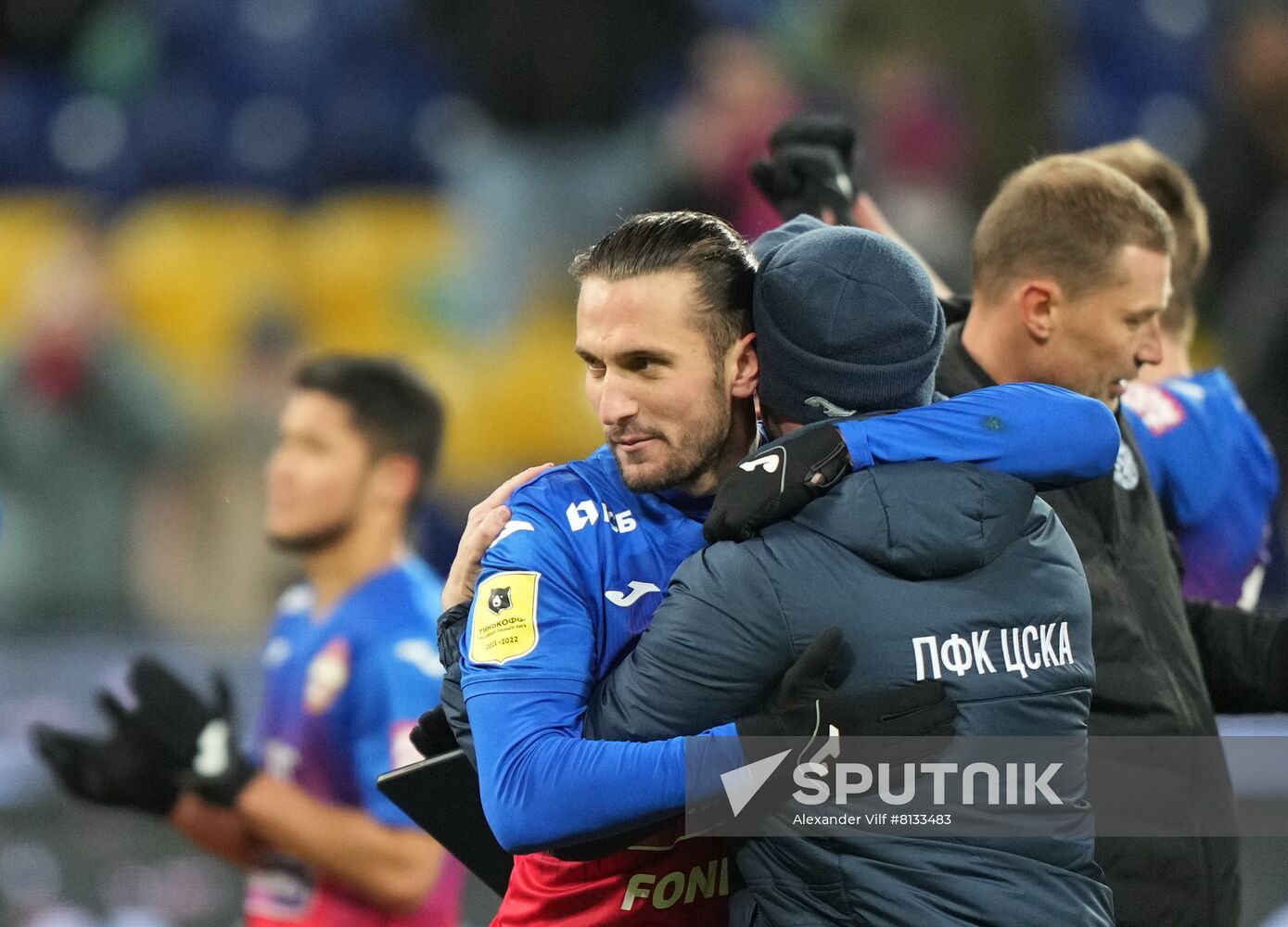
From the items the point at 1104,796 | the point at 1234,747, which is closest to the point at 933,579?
the point at 1104,796

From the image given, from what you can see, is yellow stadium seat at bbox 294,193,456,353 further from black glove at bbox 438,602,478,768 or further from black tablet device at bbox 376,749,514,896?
black glove at bbox 438,602,478,768

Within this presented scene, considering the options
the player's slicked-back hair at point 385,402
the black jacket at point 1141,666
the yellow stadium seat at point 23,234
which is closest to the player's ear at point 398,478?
the player's slicked-back hair at point 385,402

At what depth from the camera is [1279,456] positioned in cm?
565

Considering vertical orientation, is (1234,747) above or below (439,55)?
below

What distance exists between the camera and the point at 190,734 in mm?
3846

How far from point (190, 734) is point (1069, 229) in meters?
2.18

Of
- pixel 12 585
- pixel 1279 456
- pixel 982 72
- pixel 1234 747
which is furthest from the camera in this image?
pixel 982 72

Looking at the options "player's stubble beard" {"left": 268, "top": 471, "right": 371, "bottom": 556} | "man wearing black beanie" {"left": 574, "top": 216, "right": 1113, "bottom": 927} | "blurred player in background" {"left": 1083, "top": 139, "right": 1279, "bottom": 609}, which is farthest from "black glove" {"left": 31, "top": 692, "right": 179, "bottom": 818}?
"blurred player in background" {"left": 1083, "top": 139, "right": 1279, "bottom": 609}

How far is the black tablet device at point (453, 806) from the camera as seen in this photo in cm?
254

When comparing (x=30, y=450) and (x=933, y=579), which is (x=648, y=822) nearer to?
A: (x=933, y=579)

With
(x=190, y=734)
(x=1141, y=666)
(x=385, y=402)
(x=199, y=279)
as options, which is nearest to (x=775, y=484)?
(x=1141, y=666)

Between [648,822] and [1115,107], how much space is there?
271 inches

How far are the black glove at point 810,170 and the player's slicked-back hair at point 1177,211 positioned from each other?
0.57 meters

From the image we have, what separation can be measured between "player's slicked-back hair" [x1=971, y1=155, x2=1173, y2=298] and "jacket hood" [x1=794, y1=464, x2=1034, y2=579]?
892mm
